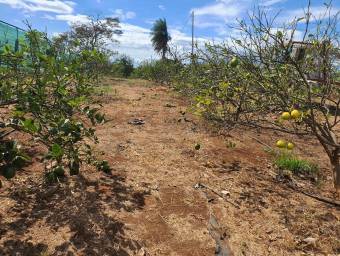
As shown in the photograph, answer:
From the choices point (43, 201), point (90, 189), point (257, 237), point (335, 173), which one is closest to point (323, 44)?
point (335, 173)

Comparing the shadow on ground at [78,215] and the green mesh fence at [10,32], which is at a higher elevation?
the green mesh fence at [10,32]

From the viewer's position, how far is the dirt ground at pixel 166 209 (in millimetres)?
3365

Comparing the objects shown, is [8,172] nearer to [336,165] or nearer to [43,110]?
[43,110]

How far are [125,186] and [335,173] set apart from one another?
2.42 m

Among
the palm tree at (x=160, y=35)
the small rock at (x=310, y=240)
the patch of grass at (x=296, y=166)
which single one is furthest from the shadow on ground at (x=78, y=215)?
the palm tree at (x=160, y=35)

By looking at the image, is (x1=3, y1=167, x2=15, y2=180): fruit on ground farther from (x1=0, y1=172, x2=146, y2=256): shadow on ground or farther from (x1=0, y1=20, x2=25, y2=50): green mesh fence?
(x1=0, y1=20, x2=25, y2=50): green mesh fence

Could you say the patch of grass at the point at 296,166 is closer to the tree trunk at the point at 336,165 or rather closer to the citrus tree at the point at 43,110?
the tree trunk at the point at 336,165

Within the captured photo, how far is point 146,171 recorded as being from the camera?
493 centimetres

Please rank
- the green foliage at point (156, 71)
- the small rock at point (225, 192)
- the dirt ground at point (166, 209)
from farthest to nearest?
the green foliage at point (156, 71), the small rock at point (225, 192), the dirt ground at point (166, 209)

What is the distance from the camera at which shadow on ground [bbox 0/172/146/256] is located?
321 centimetres

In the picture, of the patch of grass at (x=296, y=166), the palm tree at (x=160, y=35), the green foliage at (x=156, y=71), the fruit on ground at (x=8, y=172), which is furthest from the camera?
the palm tree at (x=160, y=35)

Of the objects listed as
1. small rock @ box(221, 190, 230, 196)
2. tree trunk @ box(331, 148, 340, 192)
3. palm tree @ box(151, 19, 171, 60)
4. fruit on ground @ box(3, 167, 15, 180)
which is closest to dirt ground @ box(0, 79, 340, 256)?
small rock @ box(221, 190, 230, 196)

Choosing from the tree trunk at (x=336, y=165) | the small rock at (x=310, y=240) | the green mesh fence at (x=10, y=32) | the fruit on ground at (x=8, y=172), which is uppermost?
the green mesh fence at (x=10, y=32)

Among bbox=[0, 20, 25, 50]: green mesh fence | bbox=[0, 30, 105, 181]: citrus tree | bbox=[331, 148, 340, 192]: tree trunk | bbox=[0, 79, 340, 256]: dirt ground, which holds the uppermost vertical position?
bbox=[0, 20, 25, 50]: green mesh fence
